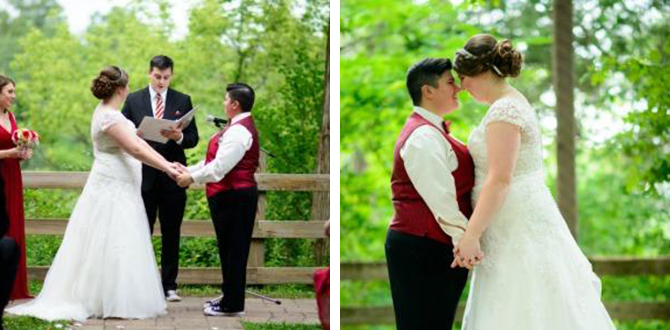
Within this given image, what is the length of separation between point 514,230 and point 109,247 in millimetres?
1723

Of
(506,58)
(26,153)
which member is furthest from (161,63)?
(506,58)

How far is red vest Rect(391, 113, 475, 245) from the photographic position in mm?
2975

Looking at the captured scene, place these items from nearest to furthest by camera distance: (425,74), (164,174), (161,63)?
1. (425,74)
2. (164,174)
3. (161,63)

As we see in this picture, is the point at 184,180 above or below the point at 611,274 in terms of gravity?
above

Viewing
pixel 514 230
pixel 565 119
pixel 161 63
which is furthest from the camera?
pixel 565 119

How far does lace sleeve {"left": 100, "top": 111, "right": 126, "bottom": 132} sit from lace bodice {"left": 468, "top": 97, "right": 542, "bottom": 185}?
1527 mm

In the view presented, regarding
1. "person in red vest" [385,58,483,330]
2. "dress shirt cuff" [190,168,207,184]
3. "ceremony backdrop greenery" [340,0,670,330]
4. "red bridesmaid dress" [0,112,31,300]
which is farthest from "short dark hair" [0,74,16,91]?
"ceremony backdrop greenery" [340,0,670,330]

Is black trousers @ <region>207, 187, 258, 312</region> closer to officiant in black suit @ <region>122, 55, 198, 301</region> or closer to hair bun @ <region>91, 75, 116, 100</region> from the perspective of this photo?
officiant in black suit @ <region>122, 55, 198, 301</region>

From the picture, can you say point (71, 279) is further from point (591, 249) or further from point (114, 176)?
point (591, 249)

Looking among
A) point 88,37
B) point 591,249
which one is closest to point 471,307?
point 88,37

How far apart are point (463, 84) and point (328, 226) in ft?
3.25

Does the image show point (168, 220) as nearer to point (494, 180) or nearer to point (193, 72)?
point (193, 72)

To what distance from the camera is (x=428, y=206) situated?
9.60 feet

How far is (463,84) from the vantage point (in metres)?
3.04
